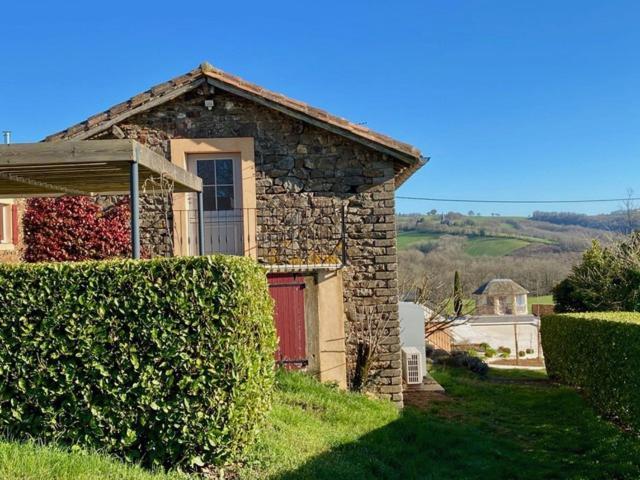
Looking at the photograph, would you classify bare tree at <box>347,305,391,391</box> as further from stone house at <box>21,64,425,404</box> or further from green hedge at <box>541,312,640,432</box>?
green hedge at <box>541,312,640,432</box>

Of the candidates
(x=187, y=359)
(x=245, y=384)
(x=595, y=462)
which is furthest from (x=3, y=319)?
(x=595, y=462)

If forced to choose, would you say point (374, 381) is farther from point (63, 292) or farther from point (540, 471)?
point (63, 292)

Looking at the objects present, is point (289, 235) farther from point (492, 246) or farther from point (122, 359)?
point (492, 246)

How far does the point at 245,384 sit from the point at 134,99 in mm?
7021

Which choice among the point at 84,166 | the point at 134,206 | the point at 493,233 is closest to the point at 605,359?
the point at 134,206

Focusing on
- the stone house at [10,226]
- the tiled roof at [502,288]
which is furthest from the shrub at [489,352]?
the stone house at [10,226]

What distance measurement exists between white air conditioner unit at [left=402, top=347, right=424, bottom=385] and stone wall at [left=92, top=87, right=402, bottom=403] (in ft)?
9.24

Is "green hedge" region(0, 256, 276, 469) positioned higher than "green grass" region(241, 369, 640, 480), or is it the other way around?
"green hedge" region(0, 256, 276, 469)

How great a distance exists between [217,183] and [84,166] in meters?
4.54

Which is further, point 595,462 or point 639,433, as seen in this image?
point 639,433

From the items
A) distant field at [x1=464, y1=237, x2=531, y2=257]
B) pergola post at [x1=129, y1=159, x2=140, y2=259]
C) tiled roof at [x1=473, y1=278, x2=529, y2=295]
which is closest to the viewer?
pergola post at [x1=129, y1=159, x2=140, y2=259]

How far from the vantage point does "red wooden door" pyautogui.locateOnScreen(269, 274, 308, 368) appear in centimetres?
1027

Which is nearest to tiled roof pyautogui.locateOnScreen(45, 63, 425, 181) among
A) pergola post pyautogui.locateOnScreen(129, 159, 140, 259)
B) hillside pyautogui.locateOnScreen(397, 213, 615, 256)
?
pergola post pyautogui.locateOnScreen(129, 159, 140, 259)

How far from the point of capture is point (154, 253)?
10.8 m
